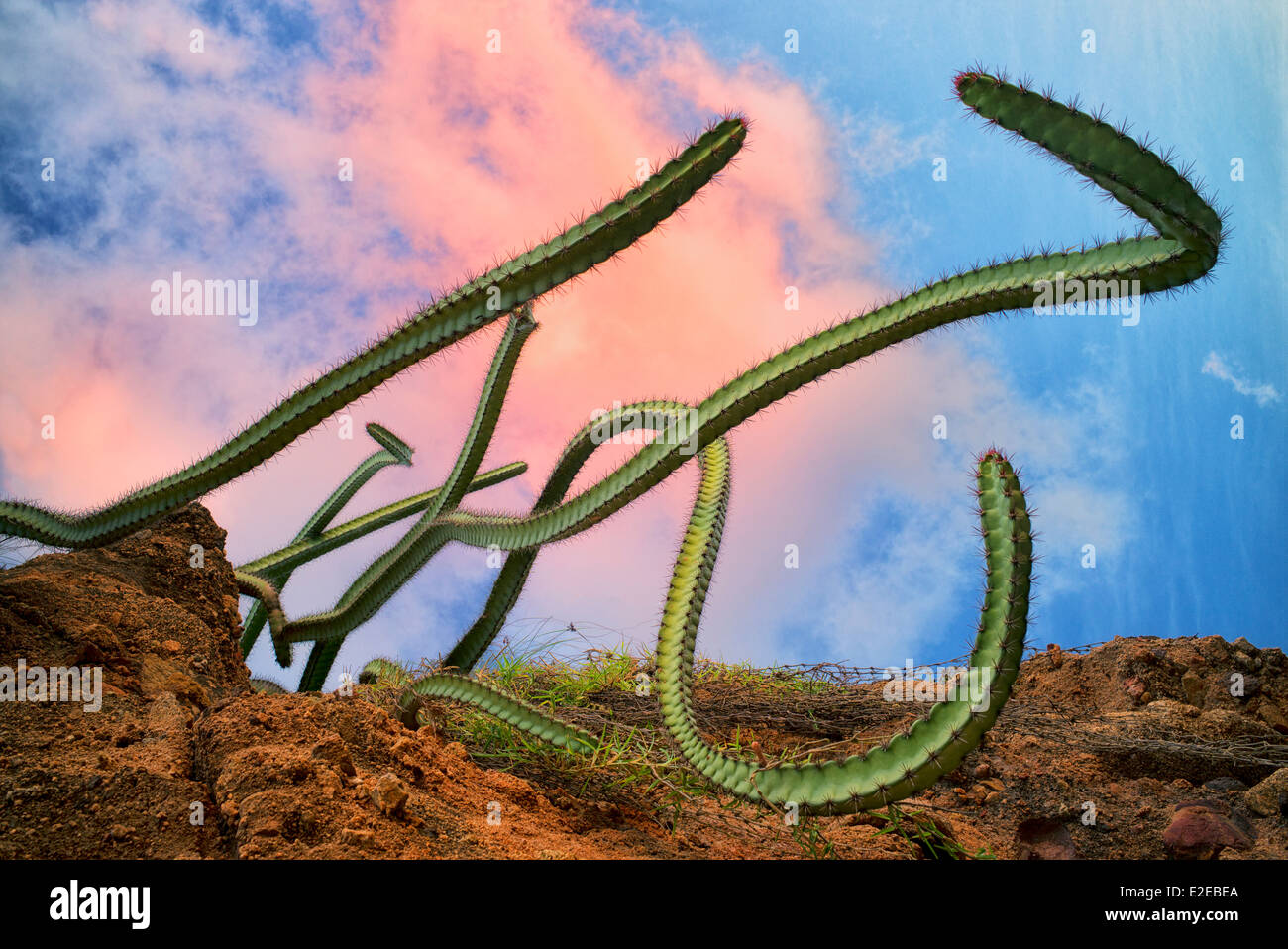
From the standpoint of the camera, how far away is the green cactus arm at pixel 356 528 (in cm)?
326

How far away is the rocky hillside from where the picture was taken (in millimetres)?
1230

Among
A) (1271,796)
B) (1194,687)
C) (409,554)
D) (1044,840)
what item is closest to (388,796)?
(1044,840)

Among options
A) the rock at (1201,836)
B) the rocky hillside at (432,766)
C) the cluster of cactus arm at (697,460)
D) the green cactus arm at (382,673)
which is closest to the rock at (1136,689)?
the rocky hillside at (432,766)

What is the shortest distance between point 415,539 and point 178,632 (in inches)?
38.1

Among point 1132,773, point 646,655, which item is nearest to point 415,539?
point 646,655

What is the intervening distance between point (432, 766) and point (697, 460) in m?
1.21

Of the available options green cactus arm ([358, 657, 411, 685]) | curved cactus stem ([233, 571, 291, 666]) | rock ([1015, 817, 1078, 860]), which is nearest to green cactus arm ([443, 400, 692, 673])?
green cactus arm ([358, 657, 411, 685])

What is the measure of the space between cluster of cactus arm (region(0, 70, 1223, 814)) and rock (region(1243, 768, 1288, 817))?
90cm

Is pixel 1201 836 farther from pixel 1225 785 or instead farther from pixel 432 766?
pixel 432 766

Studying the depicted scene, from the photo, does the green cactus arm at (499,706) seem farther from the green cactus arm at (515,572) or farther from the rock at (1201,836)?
the rock at (1201,836)

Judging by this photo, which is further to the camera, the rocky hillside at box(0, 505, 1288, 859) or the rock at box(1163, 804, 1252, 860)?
the rock at box(1163, 804, 1252, 860)

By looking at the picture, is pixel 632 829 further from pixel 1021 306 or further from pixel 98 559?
pixel 98 559

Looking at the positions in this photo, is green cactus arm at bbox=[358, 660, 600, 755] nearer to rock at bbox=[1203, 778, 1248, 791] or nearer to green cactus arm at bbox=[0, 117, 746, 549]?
green cactus arm at bbox=[0, 117, 746, 549]

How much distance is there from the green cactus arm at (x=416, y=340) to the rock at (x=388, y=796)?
3.39ft
